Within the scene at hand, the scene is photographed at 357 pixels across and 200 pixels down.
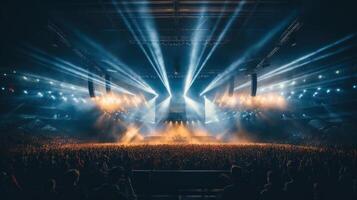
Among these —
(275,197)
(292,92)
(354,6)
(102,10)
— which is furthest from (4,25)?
(292,92)

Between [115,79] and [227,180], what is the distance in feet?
69.8

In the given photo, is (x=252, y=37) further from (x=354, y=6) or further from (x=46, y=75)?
(x=46, y=75)

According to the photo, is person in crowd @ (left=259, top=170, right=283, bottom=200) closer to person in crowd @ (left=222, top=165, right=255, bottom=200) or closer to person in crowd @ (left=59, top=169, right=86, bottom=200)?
person in crowd @ (left=222, top=165, right=255, bottom=200)

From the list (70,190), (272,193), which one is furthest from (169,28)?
(272,193)

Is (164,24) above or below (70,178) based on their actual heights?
above

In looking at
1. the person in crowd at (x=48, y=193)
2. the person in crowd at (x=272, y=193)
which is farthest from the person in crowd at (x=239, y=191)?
the person in crowd at (x=48, y=193)

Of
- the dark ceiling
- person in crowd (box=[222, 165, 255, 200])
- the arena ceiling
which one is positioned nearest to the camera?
person in crowd (box=[222, 165, 255, 200])

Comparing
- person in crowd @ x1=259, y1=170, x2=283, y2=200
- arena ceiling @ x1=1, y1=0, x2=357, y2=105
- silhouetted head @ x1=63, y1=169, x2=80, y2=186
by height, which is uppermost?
arena ceiling @ x1=1, y1=0, x2=357, y2=105

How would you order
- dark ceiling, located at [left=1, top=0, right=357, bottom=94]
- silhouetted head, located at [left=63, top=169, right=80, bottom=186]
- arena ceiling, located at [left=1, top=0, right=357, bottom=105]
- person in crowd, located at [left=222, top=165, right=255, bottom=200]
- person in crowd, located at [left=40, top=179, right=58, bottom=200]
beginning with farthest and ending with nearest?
arena ceiling, located at [left=1, top=0, right=357, bottom=105]
dark ceiling, located at [left=1, top=0, right=357, bottom=94]
silhouetted head, located at [left=63, top=169, right=80, bottom=186]
person in crowd, located at [left=40, top=179, right=58, bottom=200]
person in crowd, located at [left=222, top=165, right=255, bottom=200]

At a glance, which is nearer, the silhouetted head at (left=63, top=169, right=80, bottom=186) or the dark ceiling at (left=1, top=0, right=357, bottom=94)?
the silhouetted head at (left=63, top=169, right=80, bottom=186)

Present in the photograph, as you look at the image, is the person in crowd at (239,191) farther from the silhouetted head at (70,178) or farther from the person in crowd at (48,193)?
the person in crowd at (48,193)

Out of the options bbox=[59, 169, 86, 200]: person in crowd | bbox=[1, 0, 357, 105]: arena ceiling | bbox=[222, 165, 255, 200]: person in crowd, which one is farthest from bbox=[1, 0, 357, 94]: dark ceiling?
bbox=[222, 165, 255, 200]: person in crowd

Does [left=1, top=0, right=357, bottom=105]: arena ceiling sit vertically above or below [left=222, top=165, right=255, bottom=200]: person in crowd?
above

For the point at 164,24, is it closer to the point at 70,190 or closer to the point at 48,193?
the point at 70,190
